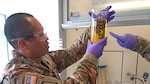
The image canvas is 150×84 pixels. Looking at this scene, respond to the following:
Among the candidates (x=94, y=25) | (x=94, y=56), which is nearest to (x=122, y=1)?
(x=94, y=25)

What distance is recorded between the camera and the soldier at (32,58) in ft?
2.82

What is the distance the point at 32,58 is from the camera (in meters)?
1.00

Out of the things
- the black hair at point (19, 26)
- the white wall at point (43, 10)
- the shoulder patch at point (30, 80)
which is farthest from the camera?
the white wall at point (43, 10)

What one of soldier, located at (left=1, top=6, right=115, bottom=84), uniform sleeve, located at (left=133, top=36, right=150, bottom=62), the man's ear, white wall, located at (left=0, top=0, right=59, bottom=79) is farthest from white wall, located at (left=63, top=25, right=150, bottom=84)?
the man's ear

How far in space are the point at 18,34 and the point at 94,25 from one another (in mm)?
409

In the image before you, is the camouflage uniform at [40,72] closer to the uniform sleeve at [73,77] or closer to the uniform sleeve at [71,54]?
the uniform sleeve at [73,77]

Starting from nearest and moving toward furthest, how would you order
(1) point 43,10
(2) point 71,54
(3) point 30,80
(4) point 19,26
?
1. (3) point 30,80
2. (4) point 19,26
3. (2) point 71,54
4. (1) point 43,10

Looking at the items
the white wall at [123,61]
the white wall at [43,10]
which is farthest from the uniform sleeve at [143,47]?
the white wall at [43,10]

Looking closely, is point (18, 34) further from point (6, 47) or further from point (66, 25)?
point (6, 47)

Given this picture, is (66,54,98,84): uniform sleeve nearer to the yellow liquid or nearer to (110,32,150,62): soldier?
the yellow liquid

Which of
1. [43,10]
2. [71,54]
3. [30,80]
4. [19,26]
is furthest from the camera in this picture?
[43,10]

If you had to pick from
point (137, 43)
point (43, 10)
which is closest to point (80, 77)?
point (137, 43)

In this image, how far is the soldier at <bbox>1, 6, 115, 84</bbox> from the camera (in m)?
0.86

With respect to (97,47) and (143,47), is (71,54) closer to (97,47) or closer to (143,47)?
(97,47)
